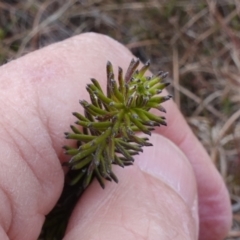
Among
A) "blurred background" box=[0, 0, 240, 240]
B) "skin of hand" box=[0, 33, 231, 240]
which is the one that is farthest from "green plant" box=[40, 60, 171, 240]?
"blurred background" box=[0, 0, 240, 240]

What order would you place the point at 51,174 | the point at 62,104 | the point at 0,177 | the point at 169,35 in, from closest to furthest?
the point at 0,177 → the point at 51,174 → the point at 62,104 → the point at 169,35

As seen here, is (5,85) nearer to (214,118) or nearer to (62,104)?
(62,104)

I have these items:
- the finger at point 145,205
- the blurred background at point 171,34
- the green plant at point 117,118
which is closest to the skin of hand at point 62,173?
the finger at point 145,205

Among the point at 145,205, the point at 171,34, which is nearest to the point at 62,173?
the point at 145,205

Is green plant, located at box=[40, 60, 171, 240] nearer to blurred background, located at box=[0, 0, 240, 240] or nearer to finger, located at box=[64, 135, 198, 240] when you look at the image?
finger, located at box=[64, 135, 198, 240]

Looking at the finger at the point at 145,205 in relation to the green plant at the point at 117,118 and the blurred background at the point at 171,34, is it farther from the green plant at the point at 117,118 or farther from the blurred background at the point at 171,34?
the blurred background at the point at 171,34

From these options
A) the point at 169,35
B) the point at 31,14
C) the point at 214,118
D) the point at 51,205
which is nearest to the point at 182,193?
the point at 51,205
